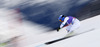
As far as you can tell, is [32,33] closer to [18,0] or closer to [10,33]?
[10,33]

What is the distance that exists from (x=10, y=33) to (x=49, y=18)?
0.96 m

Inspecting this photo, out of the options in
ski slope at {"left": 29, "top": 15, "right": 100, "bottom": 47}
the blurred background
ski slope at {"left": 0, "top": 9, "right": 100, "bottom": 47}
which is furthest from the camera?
the blurred background

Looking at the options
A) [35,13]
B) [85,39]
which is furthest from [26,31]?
[85,39]

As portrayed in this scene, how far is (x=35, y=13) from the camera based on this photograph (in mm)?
4070

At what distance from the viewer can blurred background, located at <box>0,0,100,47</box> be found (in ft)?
12.5

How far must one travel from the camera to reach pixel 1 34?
371 cm

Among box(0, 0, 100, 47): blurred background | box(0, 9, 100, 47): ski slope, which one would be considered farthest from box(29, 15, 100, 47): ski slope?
box(0, 0, 100, 47): blurred background

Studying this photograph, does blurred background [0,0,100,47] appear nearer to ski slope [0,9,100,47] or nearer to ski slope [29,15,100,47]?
ski slope [0,9,100,47]

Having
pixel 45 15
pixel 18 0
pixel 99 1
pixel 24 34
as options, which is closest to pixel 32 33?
pixel 24 34

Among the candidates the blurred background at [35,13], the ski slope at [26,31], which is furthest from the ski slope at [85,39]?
the blurred background at [35,13]

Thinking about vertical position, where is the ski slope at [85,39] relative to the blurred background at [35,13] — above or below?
below

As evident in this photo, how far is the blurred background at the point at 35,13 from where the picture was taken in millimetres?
3801

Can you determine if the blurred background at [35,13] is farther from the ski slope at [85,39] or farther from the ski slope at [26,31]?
the ski slope at [85,39]

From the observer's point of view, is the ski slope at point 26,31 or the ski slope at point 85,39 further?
the ski slope at point 26,31
